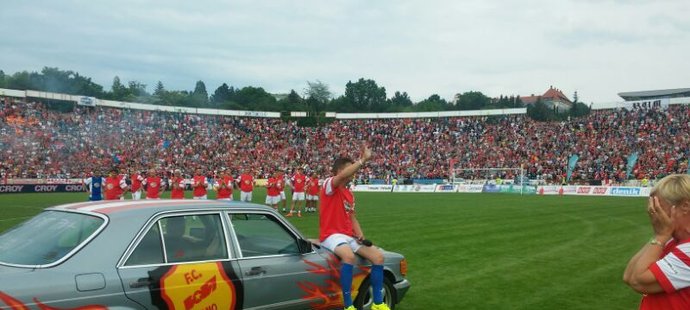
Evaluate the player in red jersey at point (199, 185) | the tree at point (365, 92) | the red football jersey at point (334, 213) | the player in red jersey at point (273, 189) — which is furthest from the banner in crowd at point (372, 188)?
the tree at point (365, 92)

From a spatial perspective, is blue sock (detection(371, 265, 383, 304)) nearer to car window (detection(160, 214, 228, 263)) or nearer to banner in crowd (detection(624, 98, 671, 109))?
car window (detection(160, 214, 228, 263))

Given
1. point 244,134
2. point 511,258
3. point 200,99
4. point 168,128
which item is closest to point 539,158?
point 244,134

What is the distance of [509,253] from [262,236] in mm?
7334

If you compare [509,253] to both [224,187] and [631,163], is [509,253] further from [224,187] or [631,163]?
[631,163]

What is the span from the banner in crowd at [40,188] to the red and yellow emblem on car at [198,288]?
118 feet

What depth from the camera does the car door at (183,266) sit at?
14.7ft

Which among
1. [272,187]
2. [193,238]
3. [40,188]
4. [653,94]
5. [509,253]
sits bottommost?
[40,188]

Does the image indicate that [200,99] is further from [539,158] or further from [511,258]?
[511,258]

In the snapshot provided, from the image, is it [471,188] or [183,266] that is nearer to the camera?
[183,266]

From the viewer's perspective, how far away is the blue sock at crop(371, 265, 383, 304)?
6.10 meters

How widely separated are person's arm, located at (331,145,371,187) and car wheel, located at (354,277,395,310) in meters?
1.24

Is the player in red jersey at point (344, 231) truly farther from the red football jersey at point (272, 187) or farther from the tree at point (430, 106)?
the tree at point (430, 106)

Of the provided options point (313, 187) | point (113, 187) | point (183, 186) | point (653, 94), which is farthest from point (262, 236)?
point (653, 94)

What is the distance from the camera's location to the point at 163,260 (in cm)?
471
